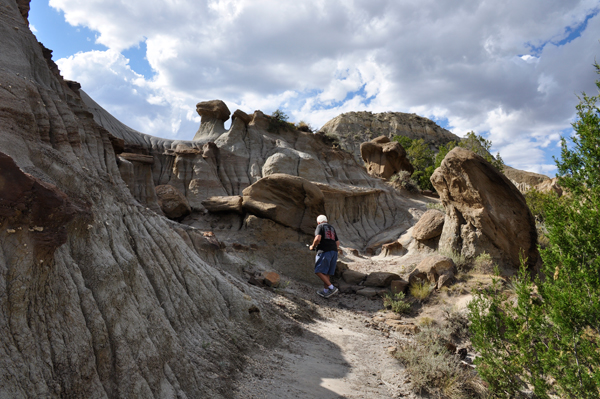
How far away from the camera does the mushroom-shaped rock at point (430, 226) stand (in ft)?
41.5

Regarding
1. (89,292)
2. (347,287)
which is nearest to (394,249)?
(347,287)

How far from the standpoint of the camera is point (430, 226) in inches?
506

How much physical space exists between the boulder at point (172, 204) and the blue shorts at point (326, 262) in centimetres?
704

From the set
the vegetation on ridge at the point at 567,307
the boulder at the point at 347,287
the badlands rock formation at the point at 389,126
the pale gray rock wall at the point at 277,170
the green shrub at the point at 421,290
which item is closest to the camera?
the vegetation on ridge at the point at 567,307

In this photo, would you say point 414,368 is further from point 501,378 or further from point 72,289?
point 72,289

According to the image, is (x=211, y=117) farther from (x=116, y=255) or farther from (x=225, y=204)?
(x=116, y=255)

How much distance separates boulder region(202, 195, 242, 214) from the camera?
1317 centimetres

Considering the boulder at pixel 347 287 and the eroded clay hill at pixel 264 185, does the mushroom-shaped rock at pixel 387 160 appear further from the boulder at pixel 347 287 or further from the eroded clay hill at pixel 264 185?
the boulder at pixel 347 287

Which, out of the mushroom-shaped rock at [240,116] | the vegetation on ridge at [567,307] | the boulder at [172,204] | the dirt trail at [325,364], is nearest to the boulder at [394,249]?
the dirt trail at [325,364]

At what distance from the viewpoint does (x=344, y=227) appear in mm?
21844

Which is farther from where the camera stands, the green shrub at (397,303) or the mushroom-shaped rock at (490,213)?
the mushroom-shaped rock at (490,213)

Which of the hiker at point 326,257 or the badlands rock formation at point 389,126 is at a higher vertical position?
the badlands rock formation at point 389,126

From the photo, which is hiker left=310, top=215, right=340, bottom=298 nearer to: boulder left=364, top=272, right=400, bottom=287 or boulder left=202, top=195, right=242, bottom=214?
boulder left=364, top=272, right=400, bottom=287

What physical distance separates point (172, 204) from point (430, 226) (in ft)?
32.2
